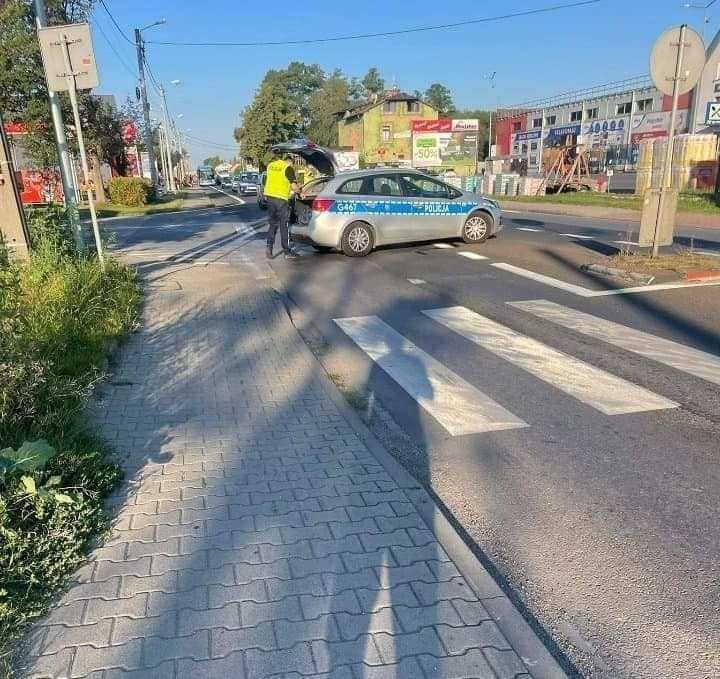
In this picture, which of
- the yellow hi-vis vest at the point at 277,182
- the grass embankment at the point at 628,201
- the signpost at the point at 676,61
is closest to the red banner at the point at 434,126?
the grass embankment at the point at 628,201

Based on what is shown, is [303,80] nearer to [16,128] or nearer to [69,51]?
[16,128]

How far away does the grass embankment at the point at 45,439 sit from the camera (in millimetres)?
2584

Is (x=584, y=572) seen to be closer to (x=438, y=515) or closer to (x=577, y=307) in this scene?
(x=438, y=515)

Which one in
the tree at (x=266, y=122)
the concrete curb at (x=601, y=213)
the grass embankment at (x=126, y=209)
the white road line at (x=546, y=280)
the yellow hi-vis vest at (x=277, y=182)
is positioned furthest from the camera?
the tree at (x=266, y=122)

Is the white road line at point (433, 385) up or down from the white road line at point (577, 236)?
up

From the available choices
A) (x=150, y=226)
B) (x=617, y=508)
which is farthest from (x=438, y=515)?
(x=150, y=226)

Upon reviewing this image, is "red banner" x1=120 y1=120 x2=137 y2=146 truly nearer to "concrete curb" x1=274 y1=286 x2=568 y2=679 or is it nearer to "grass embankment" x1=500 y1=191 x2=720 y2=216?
"grass embankment" x1=500 y1=191 x2=720 y2=216

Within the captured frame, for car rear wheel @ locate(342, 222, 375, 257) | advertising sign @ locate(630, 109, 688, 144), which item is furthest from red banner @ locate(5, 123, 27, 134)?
advertising sign @ locate(630, 109, 688, 144)

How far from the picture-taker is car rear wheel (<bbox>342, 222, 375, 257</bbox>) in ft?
39.1

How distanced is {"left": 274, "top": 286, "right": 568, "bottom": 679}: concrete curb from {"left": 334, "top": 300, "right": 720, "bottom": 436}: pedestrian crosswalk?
0.71 meters

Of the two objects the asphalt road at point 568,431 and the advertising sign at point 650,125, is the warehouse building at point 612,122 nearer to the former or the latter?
the advertising sign at point 650,125

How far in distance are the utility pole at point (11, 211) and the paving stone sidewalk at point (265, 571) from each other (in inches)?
151

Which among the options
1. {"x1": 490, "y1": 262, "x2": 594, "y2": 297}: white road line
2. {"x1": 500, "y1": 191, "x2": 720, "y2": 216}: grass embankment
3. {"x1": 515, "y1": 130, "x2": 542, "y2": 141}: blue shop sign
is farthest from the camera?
{"x1": 515, "y1": 130, "x2": 542, "y2": 141}: blue shop sign

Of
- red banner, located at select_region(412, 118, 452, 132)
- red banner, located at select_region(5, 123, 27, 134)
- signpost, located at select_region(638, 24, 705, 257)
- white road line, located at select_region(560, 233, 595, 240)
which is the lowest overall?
white road line, located at select_region(560, 233, 595, 240)
